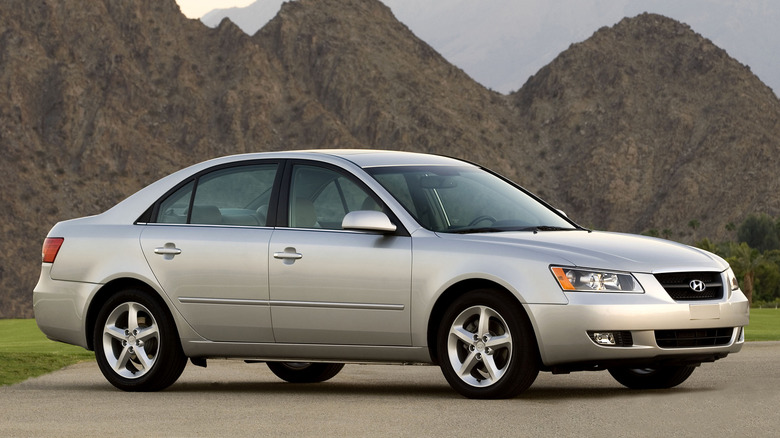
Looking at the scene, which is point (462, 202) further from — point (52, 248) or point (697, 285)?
point (52, 248)

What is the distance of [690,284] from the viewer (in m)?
8.61

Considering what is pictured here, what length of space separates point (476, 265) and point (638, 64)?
113 metres

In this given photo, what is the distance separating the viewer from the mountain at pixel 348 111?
92312 millimetres

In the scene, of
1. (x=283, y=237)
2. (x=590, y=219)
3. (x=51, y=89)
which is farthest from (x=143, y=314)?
(x=590, y=219)

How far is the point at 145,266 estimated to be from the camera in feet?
32.8

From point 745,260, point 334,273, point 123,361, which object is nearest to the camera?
point 334,273

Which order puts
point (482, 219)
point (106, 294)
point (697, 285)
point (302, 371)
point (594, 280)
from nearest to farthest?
point (594, 280) → point (697, 285) → point (482, 219) → point (106, 294) → point (302, 371)

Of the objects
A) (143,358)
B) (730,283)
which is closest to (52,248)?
(143,358)

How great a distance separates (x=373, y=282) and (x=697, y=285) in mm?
2183

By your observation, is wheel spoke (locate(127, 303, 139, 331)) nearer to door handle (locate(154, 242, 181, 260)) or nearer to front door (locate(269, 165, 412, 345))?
door handle (locate(154, 242, 181, 260))

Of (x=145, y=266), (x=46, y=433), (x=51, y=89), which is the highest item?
(x=51, y=89)

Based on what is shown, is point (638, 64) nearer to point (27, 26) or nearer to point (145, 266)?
point (27, 26)

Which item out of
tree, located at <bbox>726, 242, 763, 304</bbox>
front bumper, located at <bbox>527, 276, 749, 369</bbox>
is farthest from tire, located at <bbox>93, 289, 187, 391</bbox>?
tree, located at <bbox>726, 242, 763, 304</bbox>

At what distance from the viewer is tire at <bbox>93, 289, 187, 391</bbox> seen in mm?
9875
